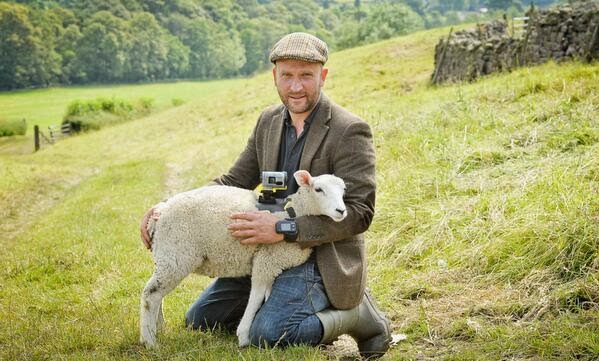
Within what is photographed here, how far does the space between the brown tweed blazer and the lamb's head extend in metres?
0.13

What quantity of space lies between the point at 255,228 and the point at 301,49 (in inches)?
48.1

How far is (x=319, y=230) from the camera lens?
420 cm

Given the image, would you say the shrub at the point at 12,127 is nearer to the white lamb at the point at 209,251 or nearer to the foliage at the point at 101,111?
the foliage at the point at 101,111

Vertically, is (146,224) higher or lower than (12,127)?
higher

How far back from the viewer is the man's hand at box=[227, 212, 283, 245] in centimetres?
421

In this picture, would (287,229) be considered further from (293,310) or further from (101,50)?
(101,50)

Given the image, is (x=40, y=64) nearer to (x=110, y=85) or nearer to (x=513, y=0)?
(x=110, y=85)

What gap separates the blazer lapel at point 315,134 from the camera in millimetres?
4375

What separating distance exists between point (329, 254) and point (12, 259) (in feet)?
17.6

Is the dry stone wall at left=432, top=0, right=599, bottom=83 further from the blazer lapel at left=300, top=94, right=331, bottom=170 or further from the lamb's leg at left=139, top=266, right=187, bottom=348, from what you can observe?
the lamb's leg at left=139, top=266, right=187, bottom=348

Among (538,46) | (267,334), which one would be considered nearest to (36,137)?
(538,46)

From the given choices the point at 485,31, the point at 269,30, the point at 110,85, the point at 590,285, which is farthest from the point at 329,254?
the point at 269,30

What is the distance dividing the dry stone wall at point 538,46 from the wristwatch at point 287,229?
12.0 m

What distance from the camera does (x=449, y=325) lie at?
488cm
